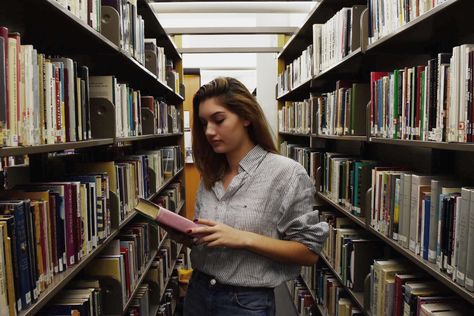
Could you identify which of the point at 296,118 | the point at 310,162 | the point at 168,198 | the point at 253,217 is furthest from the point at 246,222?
the point at 296,118

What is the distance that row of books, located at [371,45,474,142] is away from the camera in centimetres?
116

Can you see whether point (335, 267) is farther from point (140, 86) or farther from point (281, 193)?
point (140, 86)

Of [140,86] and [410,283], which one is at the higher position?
[140,86]

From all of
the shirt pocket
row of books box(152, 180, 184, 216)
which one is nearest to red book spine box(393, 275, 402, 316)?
the shirt pocket

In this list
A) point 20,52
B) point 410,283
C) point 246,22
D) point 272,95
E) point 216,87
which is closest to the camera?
point 20,52

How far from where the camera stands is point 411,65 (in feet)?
7.23

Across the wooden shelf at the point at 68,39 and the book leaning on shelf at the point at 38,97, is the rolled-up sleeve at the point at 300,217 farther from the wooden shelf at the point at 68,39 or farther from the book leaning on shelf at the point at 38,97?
the wooden shelf at the point at 68,39

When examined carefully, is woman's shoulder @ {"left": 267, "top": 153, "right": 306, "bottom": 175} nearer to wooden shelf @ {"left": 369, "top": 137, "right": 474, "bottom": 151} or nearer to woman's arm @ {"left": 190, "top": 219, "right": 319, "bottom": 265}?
woman's arm @ {"left": 190, "top": 219, "right": 319, "bottom": 265}

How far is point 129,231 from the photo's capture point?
2.37 metres

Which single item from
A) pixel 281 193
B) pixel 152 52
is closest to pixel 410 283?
pixel 281 193

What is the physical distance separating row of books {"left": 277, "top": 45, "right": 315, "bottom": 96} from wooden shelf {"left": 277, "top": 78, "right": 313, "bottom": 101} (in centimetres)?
3

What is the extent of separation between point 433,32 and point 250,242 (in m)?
1.02

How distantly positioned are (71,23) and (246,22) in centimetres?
545

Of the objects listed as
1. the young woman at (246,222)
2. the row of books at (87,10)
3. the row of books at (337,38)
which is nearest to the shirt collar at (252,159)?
the young woman at (246,222)
